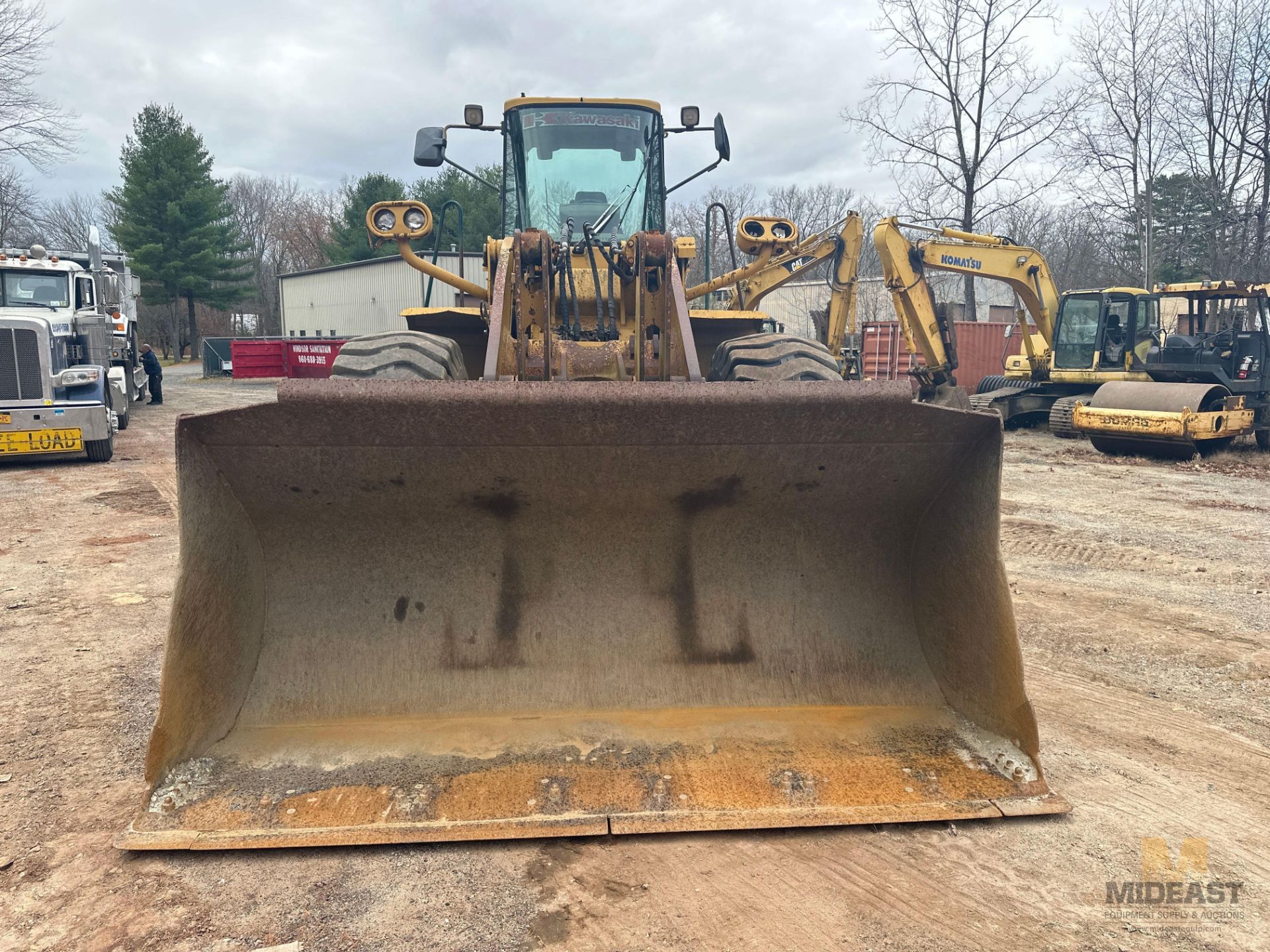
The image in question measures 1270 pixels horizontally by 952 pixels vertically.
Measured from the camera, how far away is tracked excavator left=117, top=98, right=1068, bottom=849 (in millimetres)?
2490

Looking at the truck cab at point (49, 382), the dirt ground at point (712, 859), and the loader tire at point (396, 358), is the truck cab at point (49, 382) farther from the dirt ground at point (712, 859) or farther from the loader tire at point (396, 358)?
the loader tire at point (396, 358)

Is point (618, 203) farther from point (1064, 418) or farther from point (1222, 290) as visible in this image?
point (1222, 290)

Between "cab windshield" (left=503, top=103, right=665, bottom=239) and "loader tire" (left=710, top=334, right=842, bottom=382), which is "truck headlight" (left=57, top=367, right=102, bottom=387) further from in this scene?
"loader tire" (left=710, top=334, right=842, bottom=382)

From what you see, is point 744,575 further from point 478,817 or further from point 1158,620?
point 1158,620

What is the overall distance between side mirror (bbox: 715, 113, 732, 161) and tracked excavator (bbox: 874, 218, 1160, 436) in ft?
23.1

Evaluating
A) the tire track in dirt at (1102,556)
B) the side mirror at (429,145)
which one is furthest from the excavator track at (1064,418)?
the side mirror at (429,145)

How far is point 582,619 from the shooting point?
10.2 ft

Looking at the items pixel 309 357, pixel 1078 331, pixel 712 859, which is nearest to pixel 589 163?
pixel 712 859

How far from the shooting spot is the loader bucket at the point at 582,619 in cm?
249

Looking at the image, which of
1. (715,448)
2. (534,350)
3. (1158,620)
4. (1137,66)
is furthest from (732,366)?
(1137,66)

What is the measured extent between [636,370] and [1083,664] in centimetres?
245

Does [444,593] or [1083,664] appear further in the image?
[1083,664]

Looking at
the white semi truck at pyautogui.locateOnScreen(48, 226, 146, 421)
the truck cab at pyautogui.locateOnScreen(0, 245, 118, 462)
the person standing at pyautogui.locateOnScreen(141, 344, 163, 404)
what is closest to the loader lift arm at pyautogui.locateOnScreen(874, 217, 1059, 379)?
the truck cab at pyautogui.locateOnScreen(0, 245, 118, 462)

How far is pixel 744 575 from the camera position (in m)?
3.18
